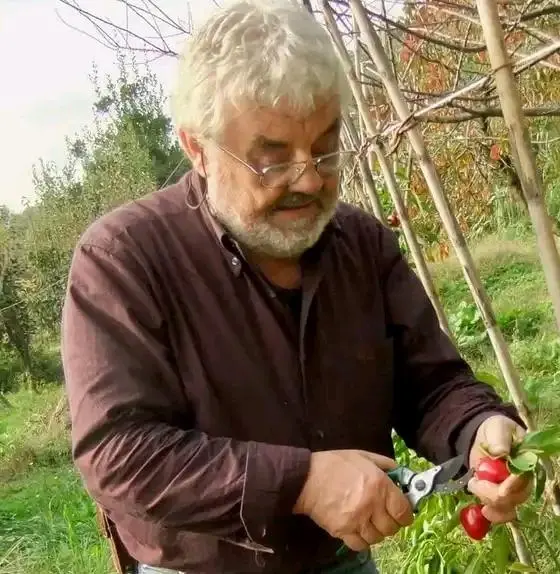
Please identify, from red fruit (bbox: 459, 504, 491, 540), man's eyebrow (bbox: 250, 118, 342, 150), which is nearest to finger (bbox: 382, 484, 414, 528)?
red fruit (bbox: 459, 504, 491, 540)

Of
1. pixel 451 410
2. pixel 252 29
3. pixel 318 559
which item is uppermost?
pixel 252 29

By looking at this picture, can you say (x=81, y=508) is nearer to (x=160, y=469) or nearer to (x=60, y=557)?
(x=60, y=557)

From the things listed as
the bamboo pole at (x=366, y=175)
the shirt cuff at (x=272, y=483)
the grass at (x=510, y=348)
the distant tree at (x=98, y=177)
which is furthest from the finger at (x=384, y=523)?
the distant tree at (x=98, y=177)

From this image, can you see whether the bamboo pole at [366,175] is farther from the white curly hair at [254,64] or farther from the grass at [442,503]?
the white curly hair at [254,64]

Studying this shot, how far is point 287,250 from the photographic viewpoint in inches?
60.2

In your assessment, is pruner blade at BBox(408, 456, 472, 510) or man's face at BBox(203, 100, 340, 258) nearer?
pruner blade at BBox(408, 456, 472, 510)

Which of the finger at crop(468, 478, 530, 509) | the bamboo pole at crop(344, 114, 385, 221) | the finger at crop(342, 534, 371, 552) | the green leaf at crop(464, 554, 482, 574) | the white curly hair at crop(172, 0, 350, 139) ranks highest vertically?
the white curly hair at crop(172, 0, 350, 139)

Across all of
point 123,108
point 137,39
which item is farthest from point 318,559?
point 123,108

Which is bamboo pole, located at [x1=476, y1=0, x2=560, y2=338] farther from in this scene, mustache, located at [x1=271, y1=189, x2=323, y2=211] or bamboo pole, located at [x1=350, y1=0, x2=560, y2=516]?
bamboo pole, located at [x1=350, y1=0, x2=560, y2=516]

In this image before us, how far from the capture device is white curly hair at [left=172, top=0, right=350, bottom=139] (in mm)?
1440

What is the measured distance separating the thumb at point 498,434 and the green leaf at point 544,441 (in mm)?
41

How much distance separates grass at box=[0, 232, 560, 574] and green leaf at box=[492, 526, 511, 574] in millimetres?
55

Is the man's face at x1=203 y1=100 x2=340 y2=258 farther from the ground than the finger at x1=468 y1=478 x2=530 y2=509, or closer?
farther from the ground

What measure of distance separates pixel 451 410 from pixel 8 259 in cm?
844
